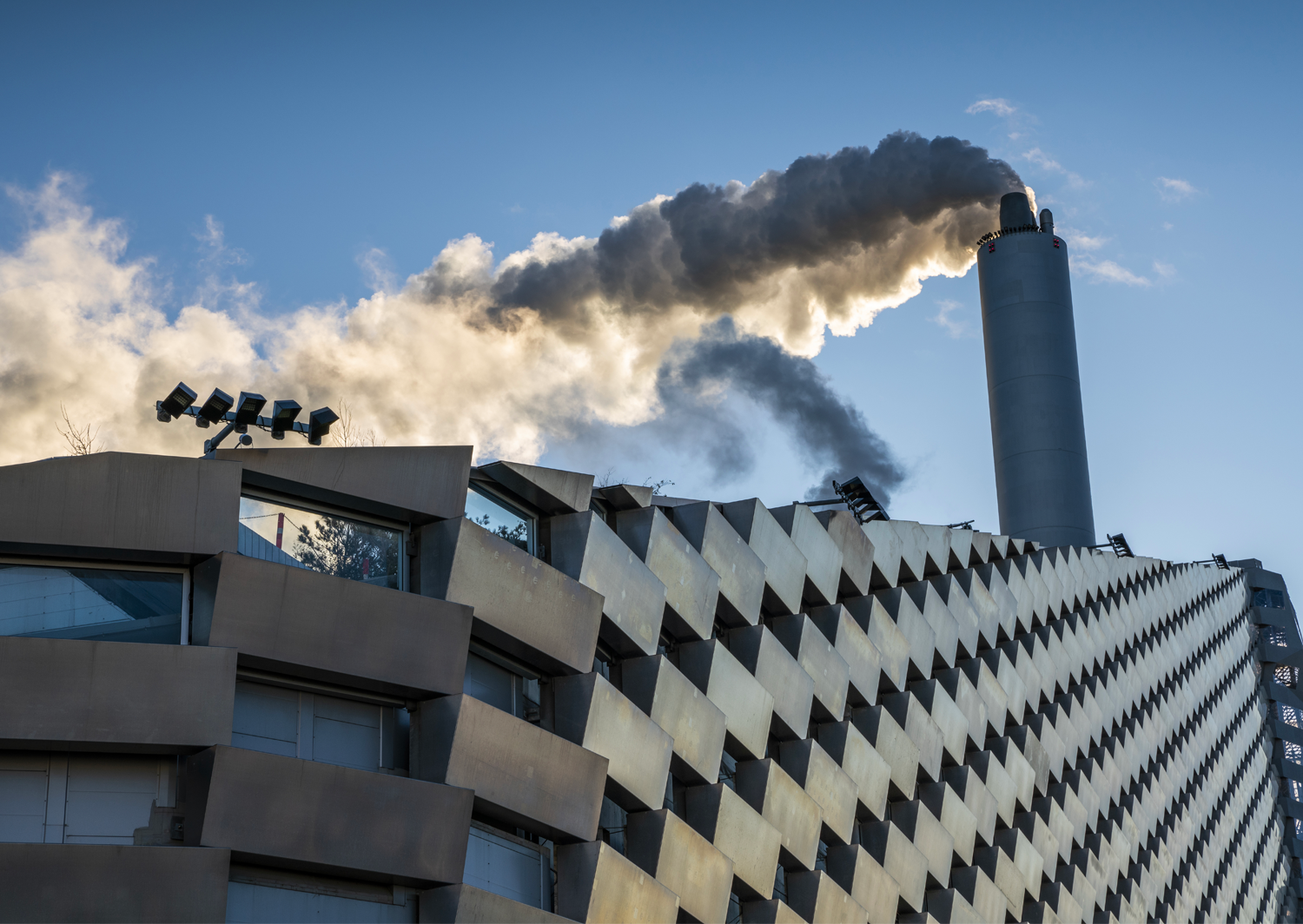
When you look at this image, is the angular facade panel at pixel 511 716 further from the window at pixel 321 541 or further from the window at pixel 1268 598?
the window at pixel 1268 598

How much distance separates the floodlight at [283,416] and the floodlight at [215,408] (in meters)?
0.69

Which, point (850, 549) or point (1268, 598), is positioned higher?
point (1268, 598)

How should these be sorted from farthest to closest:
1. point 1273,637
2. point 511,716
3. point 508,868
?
point 1273,637 < point 508,868 < point 511,716

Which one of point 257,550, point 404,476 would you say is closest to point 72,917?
point 257,550

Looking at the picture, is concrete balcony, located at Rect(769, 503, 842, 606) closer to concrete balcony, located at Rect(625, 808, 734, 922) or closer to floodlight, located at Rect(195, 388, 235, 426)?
concrete balcony, located at Rect(625, 808, 734, 922)

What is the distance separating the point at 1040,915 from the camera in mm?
46906

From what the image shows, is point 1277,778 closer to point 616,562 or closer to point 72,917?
point 616,562

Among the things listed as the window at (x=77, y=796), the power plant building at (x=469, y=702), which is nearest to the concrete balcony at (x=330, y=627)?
the power plant building at (x=469, y=702)

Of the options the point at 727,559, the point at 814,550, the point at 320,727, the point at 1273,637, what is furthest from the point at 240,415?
the point at 1273,637

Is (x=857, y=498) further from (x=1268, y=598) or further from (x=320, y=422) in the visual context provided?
(x=1268, y=598)

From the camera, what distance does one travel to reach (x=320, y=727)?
1945 centimetres

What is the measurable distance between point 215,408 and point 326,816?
6428 mm

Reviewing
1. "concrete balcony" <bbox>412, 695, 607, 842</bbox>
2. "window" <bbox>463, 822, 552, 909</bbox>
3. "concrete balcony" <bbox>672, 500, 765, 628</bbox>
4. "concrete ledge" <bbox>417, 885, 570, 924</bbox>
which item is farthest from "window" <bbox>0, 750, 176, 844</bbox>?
"concrete balcony" <bbox>672, 500, 765, 628</bbox>

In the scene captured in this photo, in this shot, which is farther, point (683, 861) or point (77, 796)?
point (683, 861)
